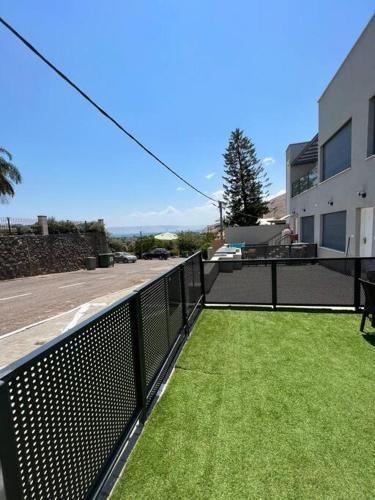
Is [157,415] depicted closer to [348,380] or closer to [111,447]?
[111,447]

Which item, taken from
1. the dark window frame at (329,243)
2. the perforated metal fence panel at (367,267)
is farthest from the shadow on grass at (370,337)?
the dark window frame at (329,243)

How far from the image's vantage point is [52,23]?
483 cm

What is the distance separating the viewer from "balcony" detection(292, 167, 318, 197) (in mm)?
14127

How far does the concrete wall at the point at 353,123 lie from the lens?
785cm

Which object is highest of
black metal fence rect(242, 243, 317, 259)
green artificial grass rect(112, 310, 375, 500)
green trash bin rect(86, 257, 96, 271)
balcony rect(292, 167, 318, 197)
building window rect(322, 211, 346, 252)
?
balcony rect(292, 167, 318, 197)

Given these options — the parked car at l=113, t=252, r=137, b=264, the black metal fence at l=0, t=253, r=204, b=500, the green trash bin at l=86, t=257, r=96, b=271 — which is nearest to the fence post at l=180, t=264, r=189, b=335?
the black metal fence at l=0, t=253, r=204, b=500

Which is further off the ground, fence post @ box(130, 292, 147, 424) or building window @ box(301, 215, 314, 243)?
building window @ box(301, 215, 314, 243)

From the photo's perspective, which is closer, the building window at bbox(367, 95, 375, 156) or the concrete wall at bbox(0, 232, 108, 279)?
the building window at bbox(367, 95, 375, 156)

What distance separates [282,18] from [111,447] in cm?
1032

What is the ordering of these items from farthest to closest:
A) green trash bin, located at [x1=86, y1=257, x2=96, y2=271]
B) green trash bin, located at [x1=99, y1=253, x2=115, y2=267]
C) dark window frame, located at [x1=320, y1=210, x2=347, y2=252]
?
green trash bin, located at [x1=99, y1=253, x2=115, y2=267] → green trash bin, located at [x1=86, y1=257, x2=96, y2=271] → dark window frame, located at [x1=320, y1=210, x2=347, y2=252]

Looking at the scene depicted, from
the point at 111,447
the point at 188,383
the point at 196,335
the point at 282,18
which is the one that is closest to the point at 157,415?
the point at 188,383

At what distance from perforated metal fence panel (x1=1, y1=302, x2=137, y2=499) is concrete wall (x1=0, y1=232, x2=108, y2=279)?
63.9 feet

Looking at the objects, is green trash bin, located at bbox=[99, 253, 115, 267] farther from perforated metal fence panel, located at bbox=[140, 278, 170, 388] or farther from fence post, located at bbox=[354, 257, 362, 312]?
perforated metal fence panel, located at bbox=[140, 278, 170, 388]

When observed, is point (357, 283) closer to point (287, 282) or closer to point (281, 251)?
point (287, 282)
